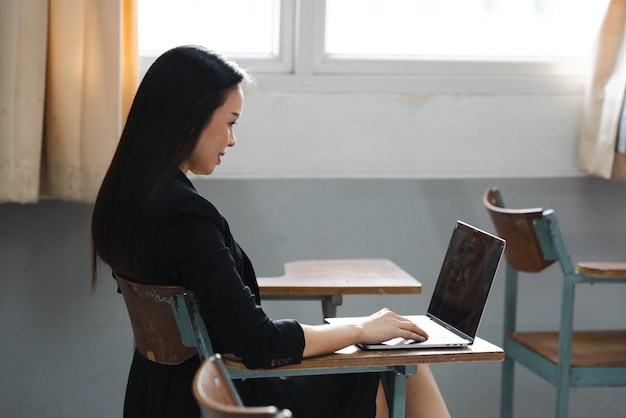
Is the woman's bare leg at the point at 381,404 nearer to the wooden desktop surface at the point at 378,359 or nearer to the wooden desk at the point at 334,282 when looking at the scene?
the wooden desktop surface at the point at 378,359

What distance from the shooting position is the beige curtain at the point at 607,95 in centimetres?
307

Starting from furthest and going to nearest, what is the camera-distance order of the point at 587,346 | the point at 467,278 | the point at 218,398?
the point at 587,346
the point at 467,278
the point at 218,398

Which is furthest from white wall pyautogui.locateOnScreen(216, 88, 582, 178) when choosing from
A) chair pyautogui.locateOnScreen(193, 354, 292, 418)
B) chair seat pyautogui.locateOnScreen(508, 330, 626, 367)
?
chair pyautogui.locateOnScreen(193, 354, 292, 418)

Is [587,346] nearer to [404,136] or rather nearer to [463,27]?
[404,136]

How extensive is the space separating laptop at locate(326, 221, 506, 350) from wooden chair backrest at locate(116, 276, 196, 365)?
353mm

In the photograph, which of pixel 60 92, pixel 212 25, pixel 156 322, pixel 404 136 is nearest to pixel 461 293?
pixel 156 322

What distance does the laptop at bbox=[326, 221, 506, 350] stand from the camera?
1.85 m

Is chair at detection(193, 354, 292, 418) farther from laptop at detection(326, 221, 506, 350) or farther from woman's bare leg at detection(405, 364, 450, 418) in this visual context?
woman's bare leg at detection(405, 364, 450, 418)

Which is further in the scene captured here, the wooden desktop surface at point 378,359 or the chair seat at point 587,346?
the chair seat at point 587,346

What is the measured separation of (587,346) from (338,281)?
807 millimetres

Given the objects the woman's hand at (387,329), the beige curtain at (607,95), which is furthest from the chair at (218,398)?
the beige curtain at (607,95)

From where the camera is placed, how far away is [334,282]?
7.88ft

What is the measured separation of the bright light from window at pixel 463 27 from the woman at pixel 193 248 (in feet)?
4.19

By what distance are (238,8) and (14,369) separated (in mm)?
1389
